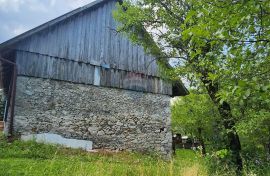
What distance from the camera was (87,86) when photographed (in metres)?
15.0

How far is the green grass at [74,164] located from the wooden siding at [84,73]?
10.8 ft

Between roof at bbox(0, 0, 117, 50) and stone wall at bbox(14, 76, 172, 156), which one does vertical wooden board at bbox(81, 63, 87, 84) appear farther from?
roof at bbox(0, 0, 117, 50)

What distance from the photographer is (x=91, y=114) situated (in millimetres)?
14773

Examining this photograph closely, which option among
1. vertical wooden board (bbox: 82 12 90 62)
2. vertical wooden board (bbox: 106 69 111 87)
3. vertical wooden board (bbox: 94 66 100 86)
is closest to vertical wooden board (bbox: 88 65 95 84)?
vertical wooden board (bbox: 94 66 100 86)

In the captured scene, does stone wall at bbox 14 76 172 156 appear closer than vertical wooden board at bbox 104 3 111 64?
Yes

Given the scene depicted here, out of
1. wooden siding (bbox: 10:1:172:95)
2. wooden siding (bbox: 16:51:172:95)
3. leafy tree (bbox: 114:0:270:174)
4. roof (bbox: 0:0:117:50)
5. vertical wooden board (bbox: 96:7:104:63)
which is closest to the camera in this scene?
leafy tree (bbox: 114:0:270:174)

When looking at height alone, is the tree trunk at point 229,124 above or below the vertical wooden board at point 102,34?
below

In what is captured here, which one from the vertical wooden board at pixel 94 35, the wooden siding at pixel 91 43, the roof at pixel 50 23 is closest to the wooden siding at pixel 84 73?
the wooden siding at pixel 91 43

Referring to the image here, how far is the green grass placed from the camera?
598cm

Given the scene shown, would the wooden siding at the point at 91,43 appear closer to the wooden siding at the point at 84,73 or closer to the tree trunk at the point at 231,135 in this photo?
the wooden siding at the point at 84,73

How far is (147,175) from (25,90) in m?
9.23

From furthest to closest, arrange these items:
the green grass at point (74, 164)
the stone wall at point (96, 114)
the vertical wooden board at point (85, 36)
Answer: the vertical wooden board at point (85, 36) → the stone wall at point (96, 114) → the green grass at point (74, 164)

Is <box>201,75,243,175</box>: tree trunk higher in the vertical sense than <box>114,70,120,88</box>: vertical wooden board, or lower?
lower

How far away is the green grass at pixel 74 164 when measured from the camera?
235 inches
